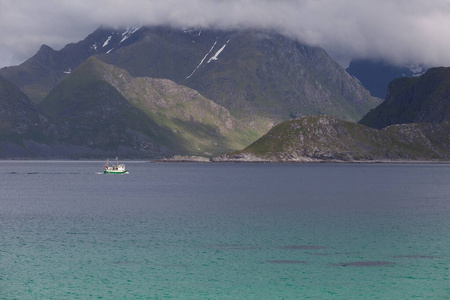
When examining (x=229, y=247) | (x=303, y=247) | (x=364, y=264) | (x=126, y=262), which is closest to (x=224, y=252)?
(x=229, y=247)

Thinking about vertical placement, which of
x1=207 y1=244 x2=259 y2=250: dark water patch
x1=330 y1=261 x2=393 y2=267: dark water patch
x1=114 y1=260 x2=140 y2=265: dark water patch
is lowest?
x1=114 y1=260 x2=140 y2=265: dark water patch

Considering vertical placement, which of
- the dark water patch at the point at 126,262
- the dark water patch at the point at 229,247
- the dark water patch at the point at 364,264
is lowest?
the dark water patch at the point at 126,262

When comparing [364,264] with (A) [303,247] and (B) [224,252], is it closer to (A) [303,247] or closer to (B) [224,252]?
(A) [303,247]

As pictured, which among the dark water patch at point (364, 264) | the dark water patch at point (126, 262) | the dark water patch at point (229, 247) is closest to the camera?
the dark water patch at point (364, 264)

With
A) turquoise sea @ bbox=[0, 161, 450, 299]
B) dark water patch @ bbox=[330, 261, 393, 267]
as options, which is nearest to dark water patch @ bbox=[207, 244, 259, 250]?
turquoise sea @ bbox=[0, 161, 450, 299]

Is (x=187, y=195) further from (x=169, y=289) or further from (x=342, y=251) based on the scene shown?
(x=169, y=289)

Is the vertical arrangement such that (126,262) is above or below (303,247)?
below

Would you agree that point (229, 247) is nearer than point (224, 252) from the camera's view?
No

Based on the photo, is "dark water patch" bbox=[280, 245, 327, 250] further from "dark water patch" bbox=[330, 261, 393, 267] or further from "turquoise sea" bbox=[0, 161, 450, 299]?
"dark water patch" bbox=[330, 261, 393, 267]

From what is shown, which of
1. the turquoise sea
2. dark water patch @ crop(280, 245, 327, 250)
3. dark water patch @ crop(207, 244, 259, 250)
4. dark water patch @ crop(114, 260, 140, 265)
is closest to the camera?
the turquoise sea

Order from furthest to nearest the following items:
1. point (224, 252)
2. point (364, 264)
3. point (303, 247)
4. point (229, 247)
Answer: point (229, 247), point (303, 247), point (224, 252), point (364, 264)

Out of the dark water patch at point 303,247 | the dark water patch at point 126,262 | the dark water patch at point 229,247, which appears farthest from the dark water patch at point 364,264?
the dark water patch at point 126,262

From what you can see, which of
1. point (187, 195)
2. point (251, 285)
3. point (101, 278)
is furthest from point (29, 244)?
point (187, 195)

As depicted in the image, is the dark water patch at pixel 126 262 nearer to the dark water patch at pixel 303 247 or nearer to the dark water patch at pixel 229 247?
the dark water patch at pixel 229 247
